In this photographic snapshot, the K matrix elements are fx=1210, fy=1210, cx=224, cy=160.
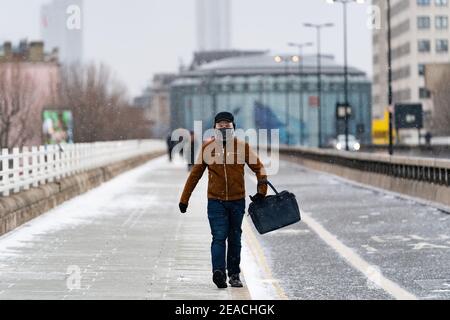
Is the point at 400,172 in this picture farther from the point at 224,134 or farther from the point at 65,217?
the point at 224,134

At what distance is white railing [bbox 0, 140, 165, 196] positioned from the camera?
21266 millimetres

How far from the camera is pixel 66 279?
12.8 meters

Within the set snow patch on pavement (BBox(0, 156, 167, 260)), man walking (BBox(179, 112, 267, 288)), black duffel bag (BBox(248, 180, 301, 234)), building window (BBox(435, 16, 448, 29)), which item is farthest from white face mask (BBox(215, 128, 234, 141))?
building window (BBox(435, 16, 448, 29))

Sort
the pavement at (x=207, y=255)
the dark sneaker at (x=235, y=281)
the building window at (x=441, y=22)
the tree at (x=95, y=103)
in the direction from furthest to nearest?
the building window at (x=441, y=22)
the tree at (x=95, y=103)
the dark sneaker at (x=235, y=281)
the pavement at (x=207, y=255)

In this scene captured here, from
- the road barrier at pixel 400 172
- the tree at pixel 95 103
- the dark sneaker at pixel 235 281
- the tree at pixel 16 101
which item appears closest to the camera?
the dark sneaker at pixel 235 281

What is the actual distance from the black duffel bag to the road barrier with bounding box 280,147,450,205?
14.5 m

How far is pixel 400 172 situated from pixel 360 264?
18.7 m

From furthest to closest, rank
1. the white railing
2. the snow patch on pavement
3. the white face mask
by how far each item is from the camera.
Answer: the white railing
the snow patch on pavement
the white face mask

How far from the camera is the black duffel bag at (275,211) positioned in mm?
12297

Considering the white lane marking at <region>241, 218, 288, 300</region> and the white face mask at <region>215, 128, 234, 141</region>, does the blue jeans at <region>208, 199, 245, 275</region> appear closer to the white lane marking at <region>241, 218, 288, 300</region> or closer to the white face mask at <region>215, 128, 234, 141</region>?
the white lane marking at <region>241, 218, 288, 300</region>

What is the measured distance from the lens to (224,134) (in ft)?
38.2

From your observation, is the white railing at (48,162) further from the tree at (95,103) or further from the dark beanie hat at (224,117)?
the tree at (95,103)

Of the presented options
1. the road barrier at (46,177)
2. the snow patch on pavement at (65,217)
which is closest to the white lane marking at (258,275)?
the snow patch on pavement at (65,217)

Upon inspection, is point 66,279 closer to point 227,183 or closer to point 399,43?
point 227,183
